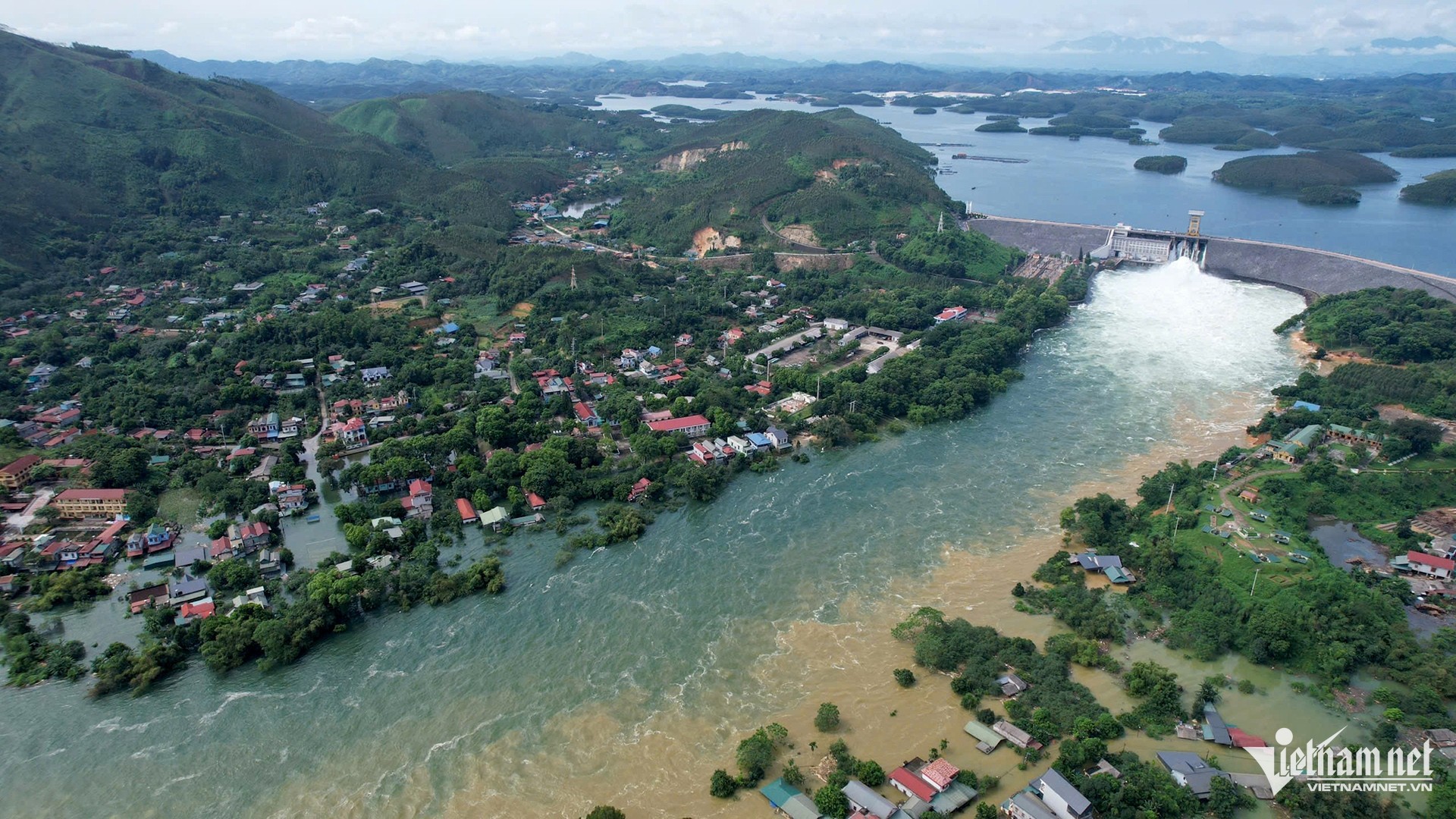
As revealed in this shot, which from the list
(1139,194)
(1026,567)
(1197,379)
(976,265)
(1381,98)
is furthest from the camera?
(1381,98)

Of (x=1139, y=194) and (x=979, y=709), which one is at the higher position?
(x=1139, y=194)

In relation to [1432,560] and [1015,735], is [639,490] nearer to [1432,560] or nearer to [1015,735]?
[1015,735]

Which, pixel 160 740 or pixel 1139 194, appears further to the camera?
pixel 1139 194

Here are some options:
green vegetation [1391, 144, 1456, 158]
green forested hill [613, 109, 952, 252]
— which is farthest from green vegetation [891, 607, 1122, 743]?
green vegetation [1391, 144, 1456, 158]

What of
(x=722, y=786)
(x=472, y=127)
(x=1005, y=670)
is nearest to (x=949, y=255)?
(x=1005, y=670)

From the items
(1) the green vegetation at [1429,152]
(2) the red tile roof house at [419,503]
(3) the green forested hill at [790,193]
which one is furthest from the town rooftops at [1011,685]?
(1) the green vegetation at [1429,152]

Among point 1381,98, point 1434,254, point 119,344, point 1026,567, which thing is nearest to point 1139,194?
point 1434,254

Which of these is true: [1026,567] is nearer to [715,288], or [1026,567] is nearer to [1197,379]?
[1197,379]

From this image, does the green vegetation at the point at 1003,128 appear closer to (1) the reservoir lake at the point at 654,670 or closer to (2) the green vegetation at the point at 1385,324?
(2) the green vegetation at the point at 1385,324
